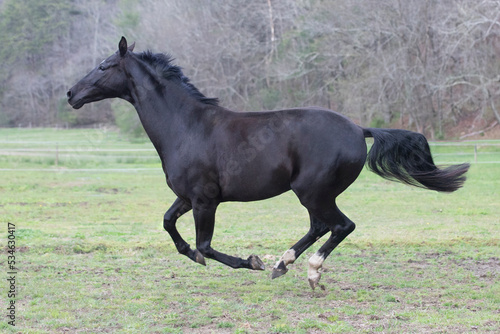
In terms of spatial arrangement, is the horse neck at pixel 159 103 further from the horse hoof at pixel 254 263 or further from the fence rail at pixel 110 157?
the fence rail at pixel 110 157

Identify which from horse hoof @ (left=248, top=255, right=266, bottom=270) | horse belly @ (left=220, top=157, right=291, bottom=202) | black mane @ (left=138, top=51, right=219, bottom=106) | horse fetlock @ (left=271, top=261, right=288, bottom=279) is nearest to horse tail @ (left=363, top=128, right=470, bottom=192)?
→ horse belly @ (left=220, top=157, right=291, bottom=202)

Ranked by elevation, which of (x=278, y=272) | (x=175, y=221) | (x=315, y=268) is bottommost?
(x=278, y=272)

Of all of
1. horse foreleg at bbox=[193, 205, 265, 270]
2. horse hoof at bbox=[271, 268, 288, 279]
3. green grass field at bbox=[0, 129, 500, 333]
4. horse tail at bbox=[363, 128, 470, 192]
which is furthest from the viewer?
horse tail at bbox=[363, 128, 470, 192]

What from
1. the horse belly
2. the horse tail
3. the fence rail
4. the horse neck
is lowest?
the fence rail

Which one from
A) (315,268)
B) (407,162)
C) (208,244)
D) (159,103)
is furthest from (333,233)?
(159,103)

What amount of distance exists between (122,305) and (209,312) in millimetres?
790

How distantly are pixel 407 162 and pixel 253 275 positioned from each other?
2.00 metres

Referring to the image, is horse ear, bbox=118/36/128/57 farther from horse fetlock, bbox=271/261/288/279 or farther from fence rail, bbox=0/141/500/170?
fence rail, bbox=0/141/500/170

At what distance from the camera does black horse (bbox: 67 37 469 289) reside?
5293mm

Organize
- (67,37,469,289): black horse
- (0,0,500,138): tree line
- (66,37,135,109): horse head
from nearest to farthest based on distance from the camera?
1. (67,37,469,289): black horse
2. (66,37,135,109): horse head
3. (0,0,500,138): tree line

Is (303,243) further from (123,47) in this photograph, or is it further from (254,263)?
(123,47)

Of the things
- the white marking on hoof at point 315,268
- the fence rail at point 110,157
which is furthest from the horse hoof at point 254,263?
the fence rail at point 110,157

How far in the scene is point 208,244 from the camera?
556 centimetres

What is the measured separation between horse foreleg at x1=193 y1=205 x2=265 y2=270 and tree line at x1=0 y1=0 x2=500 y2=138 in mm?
21272
